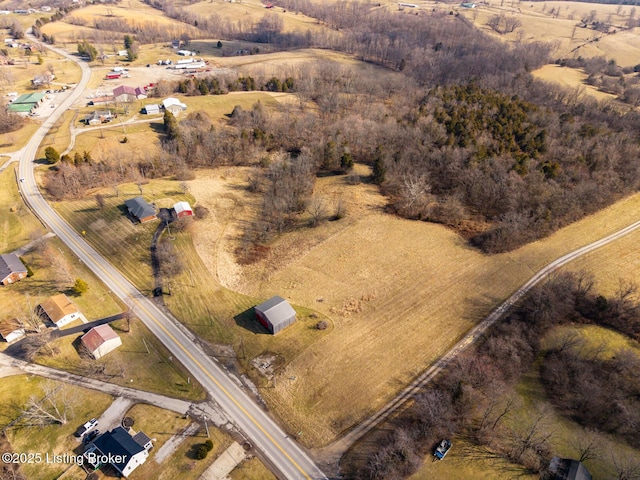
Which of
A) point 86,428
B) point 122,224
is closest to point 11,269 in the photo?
point 122,224

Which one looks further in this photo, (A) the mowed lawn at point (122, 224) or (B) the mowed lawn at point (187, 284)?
(A) the mowed lawn at point (122, 224)

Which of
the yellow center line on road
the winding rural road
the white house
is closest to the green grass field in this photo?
the winding rural road

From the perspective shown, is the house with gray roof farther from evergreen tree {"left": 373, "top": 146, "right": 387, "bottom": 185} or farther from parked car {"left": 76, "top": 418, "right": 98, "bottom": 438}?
evergreen tree {"left": 373, "top": 146, "right": 387, "bottom": 185}

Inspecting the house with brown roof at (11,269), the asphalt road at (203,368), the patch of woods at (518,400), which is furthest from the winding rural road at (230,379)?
the house with brown roof at (11,269)

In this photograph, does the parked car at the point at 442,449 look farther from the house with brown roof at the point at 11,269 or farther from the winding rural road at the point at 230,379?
the house with brown roof at the point at 11,269

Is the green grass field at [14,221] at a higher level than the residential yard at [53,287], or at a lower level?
higher

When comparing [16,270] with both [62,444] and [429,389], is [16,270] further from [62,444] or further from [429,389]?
[429,389]

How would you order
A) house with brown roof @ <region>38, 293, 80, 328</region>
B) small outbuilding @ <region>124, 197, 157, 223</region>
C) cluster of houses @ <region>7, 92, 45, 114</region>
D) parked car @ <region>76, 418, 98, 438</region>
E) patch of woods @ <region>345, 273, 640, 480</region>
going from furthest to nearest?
cluster of houses @ <region>7, 92, 45, 114</region>
small outbuilding @ <region>124, 197, 157, 223</region>
house with brown roof @ <region>38, 293, 80, 328</region>
parked car @ <region>76, 418, 98, 438</region>
patch of woods @ <region>345, 273, 640, 480</region>

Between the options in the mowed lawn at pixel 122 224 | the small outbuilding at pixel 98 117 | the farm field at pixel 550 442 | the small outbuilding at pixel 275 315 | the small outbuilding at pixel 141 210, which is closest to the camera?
the farm field at pixel 550 442
